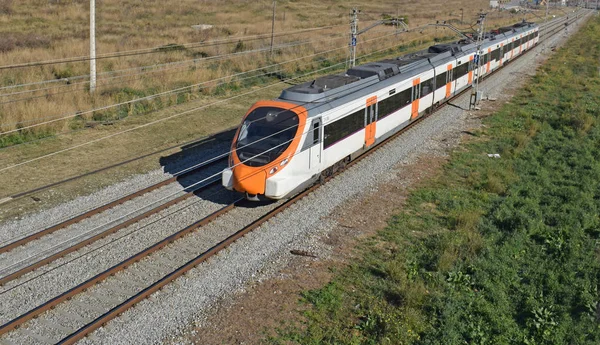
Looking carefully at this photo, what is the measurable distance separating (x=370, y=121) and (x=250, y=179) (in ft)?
19.6

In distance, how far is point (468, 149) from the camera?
21625mm

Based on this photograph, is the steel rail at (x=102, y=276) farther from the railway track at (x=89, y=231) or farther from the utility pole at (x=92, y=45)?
the utility pole at (x=92, y=45)

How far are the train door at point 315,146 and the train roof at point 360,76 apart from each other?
3.39ft

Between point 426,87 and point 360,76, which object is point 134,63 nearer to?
point 426,87

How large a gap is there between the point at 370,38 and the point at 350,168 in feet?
137

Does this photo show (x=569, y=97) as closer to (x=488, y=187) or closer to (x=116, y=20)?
(x=488, y=187)

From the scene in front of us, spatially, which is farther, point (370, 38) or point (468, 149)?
point (370, 38)

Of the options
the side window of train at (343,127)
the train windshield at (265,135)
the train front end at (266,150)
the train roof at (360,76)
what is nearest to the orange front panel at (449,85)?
the train roof at (360,76)

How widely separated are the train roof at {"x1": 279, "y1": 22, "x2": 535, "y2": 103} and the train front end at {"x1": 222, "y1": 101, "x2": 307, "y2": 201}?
3.41 feet

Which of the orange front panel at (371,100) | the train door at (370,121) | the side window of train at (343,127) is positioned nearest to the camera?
the side window of train at (343,127)

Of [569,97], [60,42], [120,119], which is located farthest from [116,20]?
[569,97]

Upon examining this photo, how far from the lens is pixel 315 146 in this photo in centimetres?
1552

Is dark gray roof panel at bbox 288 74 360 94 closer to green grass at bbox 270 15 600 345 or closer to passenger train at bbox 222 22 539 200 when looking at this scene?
passenger train at bbox 222 22 539 200

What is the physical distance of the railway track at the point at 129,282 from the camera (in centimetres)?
1015
